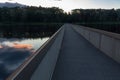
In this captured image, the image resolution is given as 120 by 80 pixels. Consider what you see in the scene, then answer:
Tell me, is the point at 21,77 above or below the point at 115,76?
above

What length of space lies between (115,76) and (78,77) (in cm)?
125

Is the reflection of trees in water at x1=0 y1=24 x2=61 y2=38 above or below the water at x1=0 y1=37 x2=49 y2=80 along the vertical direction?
below

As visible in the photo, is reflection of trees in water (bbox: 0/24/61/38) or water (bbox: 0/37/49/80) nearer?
water (bbox: 0/37/49/80)

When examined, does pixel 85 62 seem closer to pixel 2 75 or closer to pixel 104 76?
pixel 104 76

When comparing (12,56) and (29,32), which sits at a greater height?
(12,56)

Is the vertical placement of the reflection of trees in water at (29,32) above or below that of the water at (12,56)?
below

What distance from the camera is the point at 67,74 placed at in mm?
10570

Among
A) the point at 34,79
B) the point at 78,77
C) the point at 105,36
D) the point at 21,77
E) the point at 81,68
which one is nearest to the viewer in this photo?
the point at 21,77

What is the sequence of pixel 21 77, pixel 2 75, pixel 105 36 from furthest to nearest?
pixel 2 75, pixel 105 36, pixel 21 77

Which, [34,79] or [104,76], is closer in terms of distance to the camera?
[34,79]

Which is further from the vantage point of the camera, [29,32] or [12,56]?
[29,32]

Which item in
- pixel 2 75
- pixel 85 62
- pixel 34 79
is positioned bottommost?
pixel 2 75

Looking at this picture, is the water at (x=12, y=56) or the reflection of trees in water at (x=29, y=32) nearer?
the water at (x=12, y=56)

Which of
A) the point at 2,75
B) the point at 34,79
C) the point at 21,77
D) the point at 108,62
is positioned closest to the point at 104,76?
the point at 108,62
